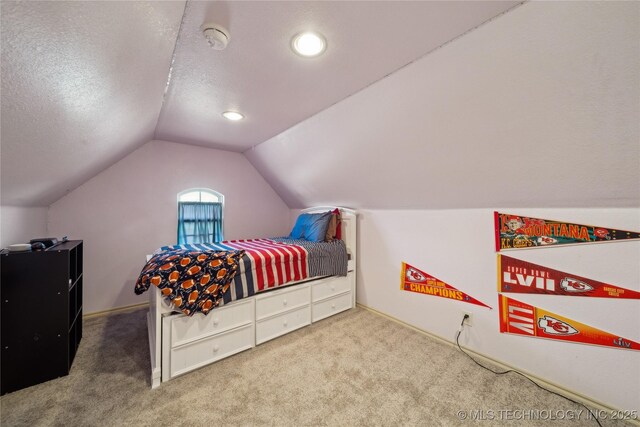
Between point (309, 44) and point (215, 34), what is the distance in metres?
0.51

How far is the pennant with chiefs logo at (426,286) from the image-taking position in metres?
2.21

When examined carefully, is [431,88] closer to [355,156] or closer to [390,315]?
[355,156]

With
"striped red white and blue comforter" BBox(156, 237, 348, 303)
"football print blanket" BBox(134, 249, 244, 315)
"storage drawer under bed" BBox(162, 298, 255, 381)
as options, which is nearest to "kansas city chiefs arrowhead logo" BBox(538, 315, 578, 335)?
"striped red white and blue comforter" BBox(156, 237, 348, 303)

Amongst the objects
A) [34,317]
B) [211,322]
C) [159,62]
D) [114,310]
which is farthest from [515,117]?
[114,310]

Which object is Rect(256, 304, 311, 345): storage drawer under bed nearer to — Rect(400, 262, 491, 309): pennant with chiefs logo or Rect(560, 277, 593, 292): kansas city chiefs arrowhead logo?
Rect(400, 262, 491, 309): pennant with chiefs logo

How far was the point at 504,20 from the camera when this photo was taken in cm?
121

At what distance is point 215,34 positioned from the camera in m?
1.26

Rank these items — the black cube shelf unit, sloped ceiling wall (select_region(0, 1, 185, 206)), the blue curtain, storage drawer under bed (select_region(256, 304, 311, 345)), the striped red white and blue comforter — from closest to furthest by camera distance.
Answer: sloped ceiling wall (select_region(0, 1, 185, 206)) → the black cube shelf unit → the striped red white and blue comforter → storage drawer under bed (select_region(256, 304, 311, 345)) → the blue curtain

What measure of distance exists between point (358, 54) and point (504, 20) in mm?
746

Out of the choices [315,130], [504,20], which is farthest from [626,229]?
[315,130]

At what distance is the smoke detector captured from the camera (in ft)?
4.06

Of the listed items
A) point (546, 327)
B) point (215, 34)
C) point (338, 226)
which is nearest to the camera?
point (215, 34)

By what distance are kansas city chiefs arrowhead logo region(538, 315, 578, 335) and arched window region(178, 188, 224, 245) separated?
12.3 ft

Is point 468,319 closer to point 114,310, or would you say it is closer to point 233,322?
point 233,322
